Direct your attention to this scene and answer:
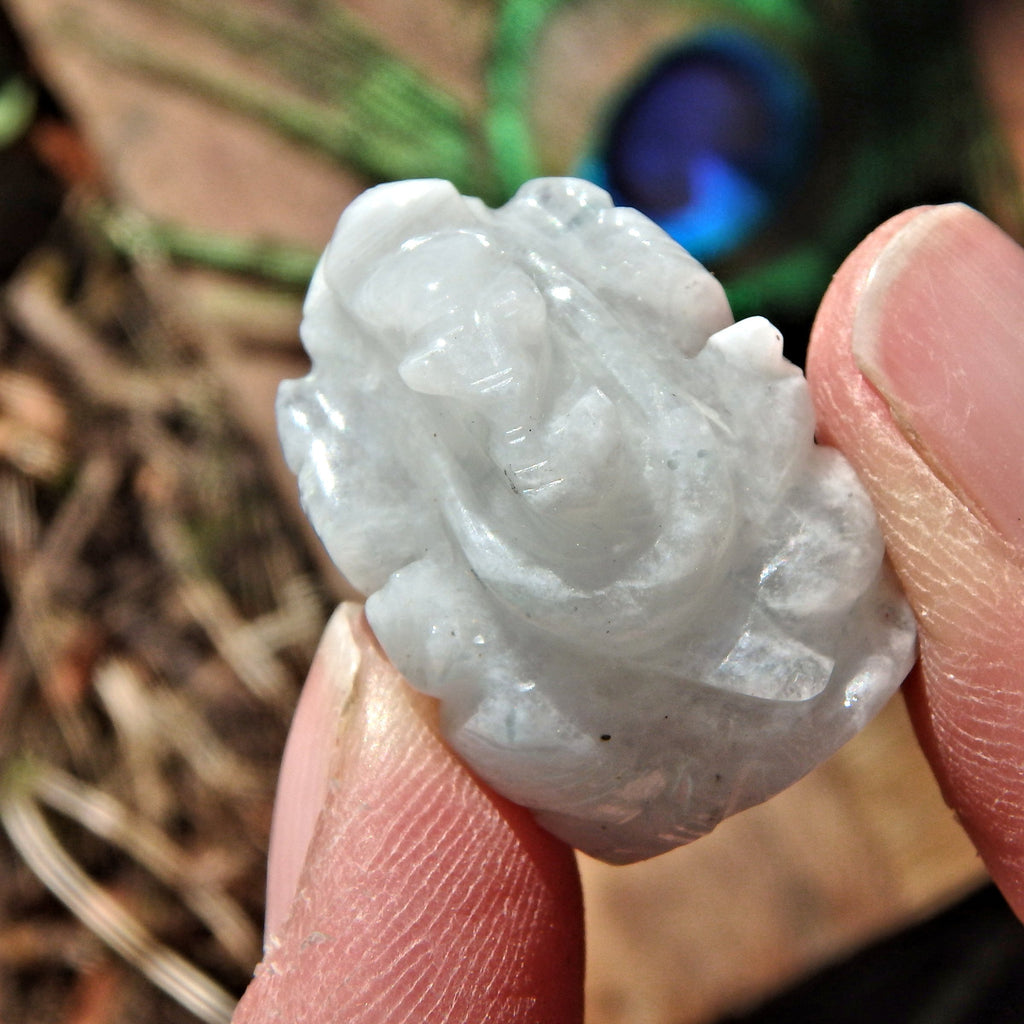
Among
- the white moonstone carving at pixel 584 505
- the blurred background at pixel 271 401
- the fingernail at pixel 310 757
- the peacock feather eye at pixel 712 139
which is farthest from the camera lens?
the peacock feather eye at pixel 712 139

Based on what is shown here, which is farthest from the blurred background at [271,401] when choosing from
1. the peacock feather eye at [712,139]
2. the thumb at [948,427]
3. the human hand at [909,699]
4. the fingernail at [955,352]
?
the fingernail at [955,352]

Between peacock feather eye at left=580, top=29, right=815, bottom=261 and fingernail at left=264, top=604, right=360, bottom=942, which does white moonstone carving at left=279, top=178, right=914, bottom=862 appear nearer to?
fingernail at left=264, top=604, right=360, bottom=942

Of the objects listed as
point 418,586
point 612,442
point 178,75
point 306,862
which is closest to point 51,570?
point 178,75

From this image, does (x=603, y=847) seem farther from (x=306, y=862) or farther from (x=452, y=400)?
(x=452, y=400)

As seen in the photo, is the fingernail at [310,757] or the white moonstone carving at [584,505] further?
the fingernail at [310,757]

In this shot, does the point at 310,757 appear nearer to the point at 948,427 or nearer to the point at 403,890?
the point at 403,890

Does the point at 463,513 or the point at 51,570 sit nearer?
the point at 463,513

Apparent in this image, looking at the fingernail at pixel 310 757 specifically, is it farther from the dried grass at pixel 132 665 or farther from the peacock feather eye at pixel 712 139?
the peacock feather eye at pixel 712 139
